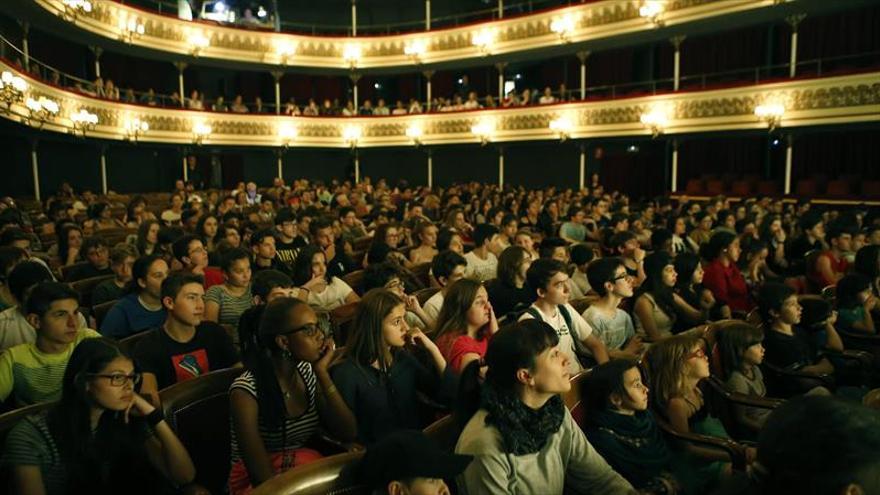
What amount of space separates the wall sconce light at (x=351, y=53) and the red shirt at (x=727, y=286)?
2327 centimetres

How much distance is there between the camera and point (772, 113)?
17.8 m

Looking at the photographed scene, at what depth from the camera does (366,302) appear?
3.61 metres

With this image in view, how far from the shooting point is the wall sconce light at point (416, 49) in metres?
26.8

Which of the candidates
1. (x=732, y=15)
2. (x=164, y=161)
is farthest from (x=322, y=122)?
(x=732, y=15)

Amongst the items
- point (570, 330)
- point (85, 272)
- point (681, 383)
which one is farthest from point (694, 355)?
point (85, 272)

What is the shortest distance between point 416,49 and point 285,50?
17.4 feet

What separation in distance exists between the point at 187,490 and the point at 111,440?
0.38 m

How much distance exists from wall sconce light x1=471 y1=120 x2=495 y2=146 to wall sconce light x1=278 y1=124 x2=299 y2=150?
766 cm

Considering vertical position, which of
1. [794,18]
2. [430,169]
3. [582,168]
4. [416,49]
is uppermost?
[416,49]

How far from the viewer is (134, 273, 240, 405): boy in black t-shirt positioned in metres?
3.92

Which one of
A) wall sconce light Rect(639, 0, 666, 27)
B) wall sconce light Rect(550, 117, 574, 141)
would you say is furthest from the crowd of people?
wall sconce light Rect(550, 117, 574, 141)

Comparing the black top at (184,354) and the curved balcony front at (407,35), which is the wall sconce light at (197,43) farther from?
the black top at (184,354)

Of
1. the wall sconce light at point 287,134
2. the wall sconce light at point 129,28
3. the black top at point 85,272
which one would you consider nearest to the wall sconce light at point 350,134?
the wall sconce light at point 287,134

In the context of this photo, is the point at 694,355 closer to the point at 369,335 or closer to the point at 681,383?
the point at 681,383
